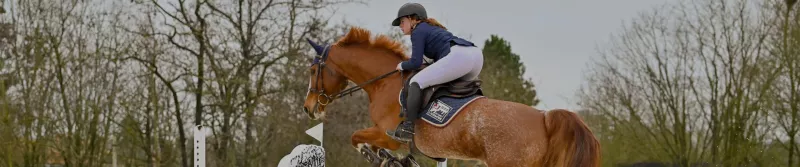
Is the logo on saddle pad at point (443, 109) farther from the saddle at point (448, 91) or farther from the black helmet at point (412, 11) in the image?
the black helmet at point (412, 11)

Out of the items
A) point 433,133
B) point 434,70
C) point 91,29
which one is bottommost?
point 433,133

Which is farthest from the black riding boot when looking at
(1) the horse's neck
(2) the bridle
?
(2) the bridle

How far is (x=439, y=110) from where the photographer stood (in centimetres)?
571

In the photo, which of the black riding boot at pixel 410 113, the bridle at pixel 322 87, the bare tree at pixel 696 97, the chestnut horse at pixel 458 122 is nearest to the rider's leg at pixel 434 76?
the black riding boot at pixel 410 113

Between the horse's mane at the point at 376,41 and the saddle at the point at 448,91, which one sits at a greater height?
the horse's mane at the point at 376,41

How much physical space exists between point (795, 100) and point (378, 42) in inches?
463

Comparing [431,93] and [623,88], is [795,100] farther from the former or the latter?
[431,93]

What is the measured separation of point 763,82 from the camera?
646 inches

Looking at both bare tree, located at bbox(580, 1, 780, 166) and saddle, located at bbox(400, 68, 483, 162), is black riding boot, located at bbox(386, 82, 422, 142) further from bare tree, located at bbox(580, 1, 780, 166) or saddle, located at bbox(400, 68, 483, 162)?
bare tree, located at bbox(580, 1, 780, 166)

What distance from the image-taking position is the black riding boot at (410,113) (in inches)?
223

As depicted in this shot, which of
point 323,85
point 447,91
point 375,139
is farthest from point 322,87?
point 447,91

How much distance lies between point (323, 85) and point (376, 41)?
540 millimetres

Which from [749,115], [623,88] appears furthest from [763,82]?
[623,88]

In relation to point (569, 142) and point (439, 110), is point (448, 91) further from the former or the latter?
point (569, 142)
